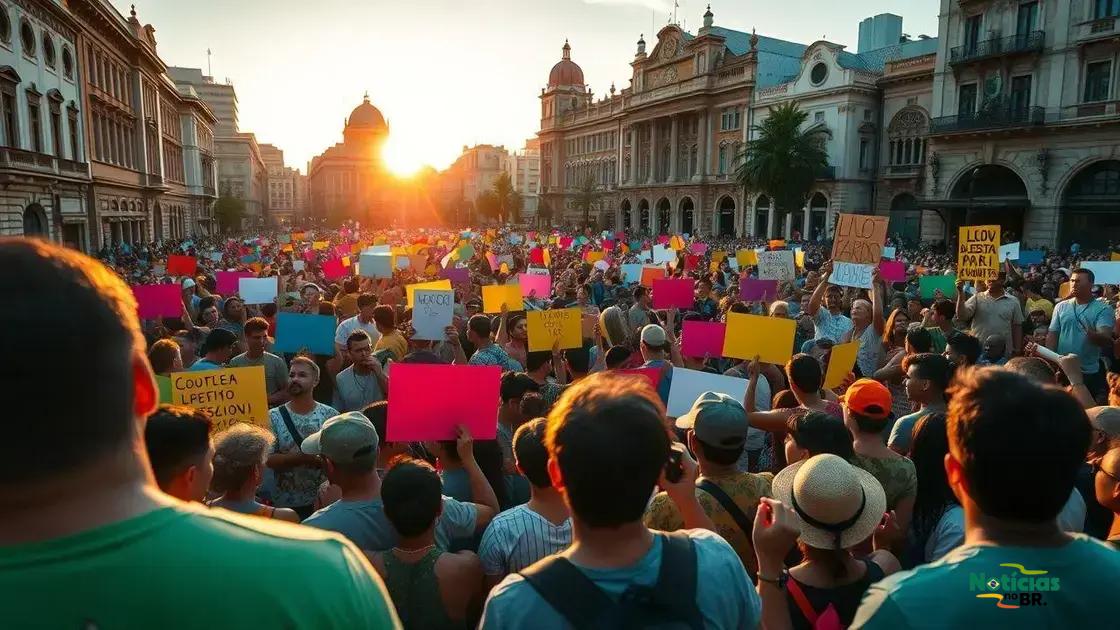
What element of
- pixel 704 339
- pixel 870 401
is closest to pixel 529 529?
pixel 870 401

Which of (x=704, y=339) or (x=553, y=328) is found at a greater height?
(x=553, y=328)

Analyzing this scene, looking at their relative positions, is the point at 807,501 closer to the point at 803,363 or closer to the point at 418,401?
the point at 418,401

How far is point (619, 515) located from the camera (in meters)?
1.73

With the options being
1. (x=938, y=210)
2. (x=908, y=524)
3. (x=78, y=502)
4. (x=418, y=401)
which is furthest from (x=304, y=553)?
(x=938, y=210)

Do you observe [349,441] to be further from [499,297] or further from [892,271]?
[892,271]

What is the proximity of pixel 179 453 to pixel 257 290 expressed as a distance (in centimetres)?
854

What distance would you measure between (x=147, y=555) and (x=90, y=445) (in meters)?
0.20

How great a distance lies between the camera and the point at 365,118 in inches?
5049

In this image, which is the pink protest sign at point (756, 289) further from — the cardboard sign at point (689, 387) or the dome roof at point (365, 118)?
the dome roof at point (365, 118)

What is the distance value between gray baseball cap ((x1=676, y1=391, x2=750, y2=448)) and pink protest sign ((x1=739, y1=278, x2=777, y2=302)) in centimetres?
834

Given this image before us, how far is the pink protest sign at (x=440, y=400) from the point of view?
3875 millimetres

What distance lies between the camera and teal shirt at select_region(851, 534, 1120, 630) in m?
1.54

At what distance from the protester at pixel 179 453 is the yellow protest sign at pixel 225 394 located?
178 cm

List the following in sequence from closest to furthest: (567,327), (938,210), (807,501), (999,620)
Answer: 1. (999,620)
2. (807,501)
3. (567,327)
4. (938,210)
